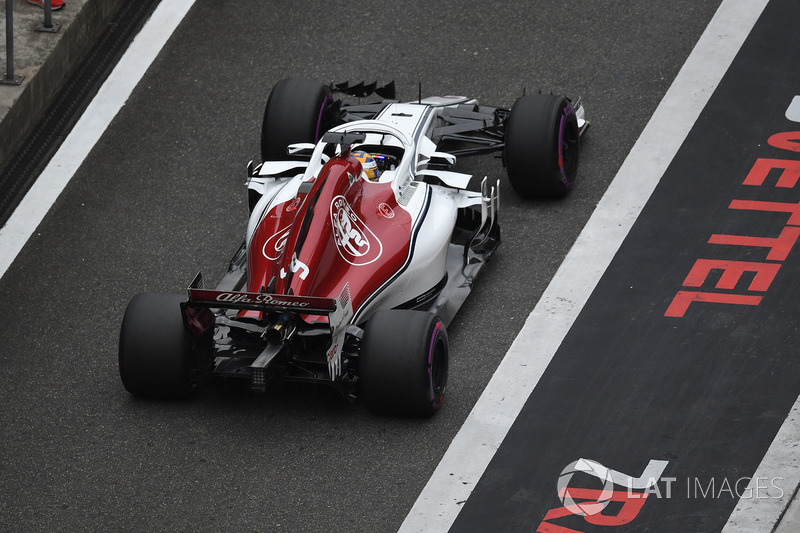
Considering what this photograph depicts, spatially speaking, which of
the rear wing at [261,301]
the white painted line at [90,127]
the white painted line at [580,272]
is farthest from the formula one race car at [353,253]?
the white painted line at [90,127]

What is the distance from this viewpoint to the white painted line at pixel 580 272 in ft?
36.5

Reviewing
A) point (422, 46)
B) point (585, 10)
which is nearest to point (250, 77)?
point (422, 46)

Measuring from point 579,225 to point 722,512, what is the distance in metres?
3.94

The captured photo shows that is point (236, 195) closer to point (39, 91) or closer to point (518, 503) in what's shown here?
point (39, 91)

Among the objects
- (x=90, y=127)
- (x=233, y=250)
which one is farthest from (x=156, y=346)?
(x=90, y=127)

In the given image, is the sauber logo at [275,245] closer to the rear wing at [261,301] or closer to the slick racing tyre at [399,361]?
the rear wing at [261,301]

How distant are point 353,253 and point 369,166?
1.34 metres

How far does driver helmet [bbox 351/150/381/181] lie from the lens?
43.0 feet

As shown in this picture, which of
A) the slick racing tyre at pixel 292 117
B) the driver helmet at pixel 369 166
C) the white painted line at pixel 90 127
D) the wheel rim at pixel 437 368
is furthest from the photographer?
the white painted line at pixel 90 127

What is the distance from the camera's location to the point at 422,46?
16.6 meters

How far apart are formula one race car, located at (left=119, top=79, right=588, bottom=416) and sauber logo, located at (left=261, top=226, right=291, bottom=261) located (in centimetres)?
2

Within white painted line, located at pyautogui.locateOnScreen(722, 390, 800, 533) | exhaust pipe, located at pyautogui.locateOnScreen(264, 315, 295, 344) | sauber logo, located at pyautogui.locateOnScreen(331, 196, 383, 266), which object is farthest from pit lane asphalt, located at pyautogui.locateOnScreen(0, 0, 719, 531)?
white painted line, located at pyautogui.locateOnScreen(722, 390, 800, 533)

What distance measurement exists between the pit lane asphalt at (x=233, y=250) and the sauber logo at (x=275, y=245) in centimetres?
109

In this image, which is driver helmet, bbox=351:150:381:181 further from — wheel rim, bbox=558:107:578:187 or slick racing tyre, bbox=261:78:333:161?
wheel rim, bbox=558:107:578:187
